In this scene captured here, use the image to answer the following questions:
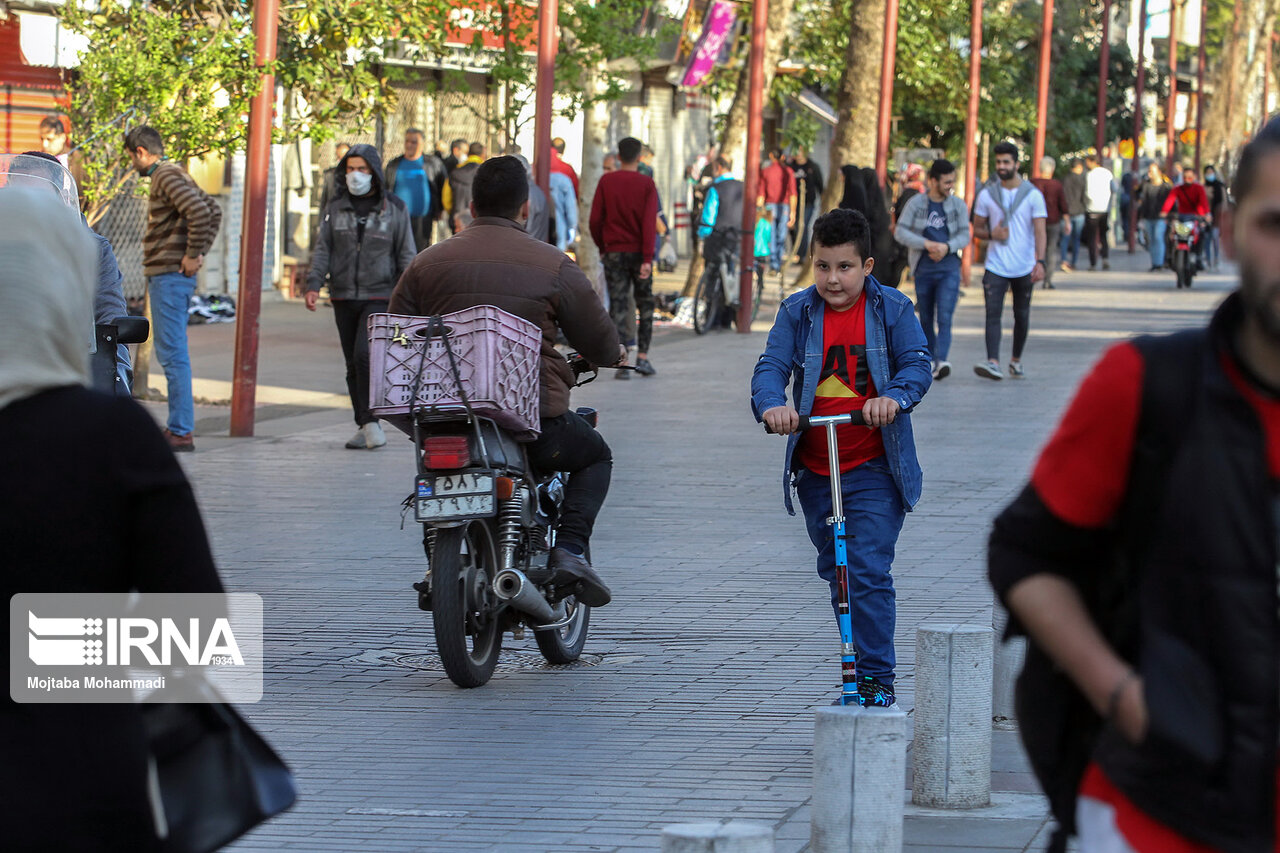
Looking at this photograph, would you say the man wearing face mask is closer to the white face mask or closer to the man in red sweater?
the white face mask

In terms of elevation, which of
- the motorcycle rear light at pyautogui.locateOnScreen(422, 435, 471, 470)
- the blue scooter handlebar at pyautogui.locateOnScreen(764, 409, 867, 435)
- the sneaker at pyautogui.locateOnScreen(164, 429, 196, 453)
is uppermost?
the blue scooter handlebar at pyautogui.locateOnScreen(764, 409, 867, 435)

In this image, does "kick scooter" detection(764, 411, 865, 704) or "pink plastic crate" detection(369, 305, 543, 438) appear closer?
"kick scooter" detection(764, 411, 865, 704)

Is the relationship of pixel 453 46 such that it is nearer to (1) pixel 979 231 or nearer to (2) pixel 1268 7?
(1) pixel 979 231

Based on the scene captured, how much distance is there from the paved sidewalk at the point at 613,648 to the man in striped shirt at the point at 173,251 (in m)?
0.40

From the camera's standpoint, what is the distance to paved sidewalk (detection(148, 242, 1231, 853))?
17.5 feet

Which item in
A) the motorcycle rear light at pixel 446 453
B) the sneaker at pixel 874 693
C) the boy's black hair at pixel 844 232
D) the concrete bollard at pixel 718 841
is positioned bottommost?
the sneaker at pixel 874 693

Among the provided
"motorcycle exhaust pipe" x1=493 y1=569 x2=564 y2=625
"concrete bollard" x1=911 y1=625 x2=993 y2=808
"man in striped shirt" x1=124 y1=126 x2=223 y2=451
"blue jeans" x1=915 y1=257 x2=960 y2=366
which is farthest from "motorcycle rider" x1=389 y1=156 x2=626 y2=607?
"blue jeans" x1=915 y1=257 x2=960 y2=366

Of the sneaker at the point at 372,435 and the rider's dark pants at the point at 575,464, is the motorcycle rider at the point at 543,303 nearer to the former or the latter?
the rider's dark pants at the point at 575,464

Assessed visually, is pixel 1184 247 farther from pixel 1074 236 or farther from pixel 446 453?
pixel 446 453

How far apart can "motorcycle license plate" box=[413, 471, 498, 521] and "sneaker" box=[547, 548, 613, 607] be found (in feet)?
1.69

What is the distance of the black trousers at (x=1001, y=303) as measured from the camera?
17219 millimetres

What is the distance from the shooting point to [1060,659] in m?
2.54

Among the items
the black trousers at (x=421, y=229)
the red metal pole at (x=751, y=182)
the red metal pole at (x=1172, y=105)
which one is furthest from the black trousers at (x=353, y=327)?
the red metal pole at (x=1172, y=105)

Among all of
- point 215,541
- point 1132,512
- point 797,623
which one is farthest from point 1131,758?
point 215,541
